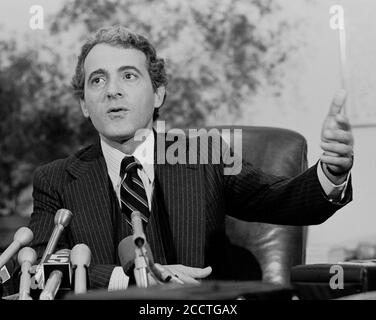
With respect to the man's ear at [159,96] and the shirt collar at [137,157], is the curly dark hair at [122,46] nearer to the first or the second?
the man's ear at [159,96]

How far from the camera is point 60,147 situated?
107 inches

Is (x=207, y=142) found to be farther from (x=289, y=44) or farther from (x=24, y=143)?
(x=24, y=143)

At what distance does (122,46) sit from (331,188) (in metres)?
0.56

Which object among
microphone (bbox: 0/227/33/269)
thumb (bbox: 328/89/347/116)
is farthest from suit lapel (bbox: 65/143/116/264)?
thumb (bbox: 328/89/347/116)

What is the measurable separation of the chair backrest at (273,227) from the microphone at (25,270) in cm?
82

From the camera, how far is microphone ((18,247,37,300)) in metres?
0.84

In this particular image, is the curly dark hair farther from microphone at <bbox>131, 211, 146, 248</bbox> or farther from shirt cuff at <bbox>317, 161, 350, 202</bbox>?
microphone at <bbox>131, 211, 146, 248</bbox>

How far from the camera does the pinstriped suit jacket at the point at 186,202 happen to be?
1401 mm

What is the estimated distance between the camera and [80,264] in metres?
0.85

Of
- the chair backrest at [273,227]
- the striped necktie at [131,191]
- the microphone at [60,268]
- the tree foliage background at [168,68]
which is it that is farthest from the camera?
the tree foliage background at [168,68]

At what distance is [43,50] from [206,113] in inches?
27.9

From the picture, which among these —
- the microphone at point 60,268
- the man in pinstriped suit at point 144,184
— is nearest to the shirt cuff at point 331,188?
the man in pinstriped suit at point 144,184

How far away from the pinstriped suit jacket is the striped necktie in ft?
0.15
